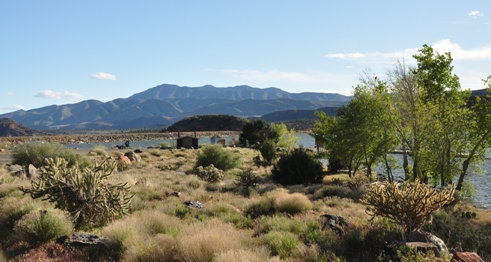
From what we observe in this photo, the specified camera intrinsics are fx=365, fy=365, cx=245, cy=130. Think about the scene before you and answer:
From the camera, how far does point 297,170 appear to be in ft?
83.4

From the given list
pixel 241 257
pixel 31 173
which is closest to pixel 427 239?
pixel 241 257

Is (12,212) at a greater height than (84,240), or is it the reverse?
(84,240)

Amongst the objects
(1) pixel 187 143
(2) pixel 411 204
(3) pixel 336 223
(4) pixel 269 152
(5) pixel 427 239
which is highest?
(2) pixel 411 204

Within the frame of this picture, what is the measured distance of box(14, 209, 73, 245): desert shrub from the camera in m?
9.50

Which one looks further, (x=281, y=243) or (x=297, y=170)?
(x=297, y=170)

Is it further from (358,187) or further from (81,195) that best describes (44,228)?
(358,187)

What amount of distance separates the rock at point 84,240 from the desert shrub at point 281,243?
392 centimetres

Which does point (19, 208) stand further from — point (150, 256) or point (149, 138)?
point (149, 138)

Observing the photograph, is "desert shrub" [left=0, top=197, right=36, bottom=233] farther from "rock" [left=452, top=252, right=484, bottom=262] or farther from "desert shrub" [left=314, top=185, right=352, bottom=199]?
"desert shrub" [left=314, top=185, right=352, bottom=199]

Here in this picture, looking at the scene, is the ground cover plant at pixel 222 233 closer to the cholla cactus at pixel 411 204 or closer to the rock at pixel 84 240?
→ the rock at pixel 84 240

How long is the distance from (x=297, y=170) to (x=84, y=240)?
18192 mm

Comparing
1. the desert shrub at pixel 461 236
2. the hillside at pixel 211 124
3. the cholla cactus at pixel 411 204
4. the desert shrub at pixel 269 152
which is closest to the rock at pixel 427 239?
the cholla cactus at pixel 411 204

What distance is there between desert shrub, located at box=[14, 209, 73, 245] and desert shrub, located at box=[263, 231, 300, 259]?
5.53 meters

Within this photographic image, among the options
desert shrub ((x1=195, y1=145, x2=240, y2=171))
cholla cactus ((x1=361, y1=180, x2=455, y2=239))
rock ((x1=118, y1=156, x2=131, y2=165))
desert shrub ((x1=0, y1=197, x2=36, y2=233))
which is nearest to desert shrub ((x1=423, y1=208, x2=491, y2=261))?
cholla cactus ((x1=361, y1=180, x2=455, y2=239))
